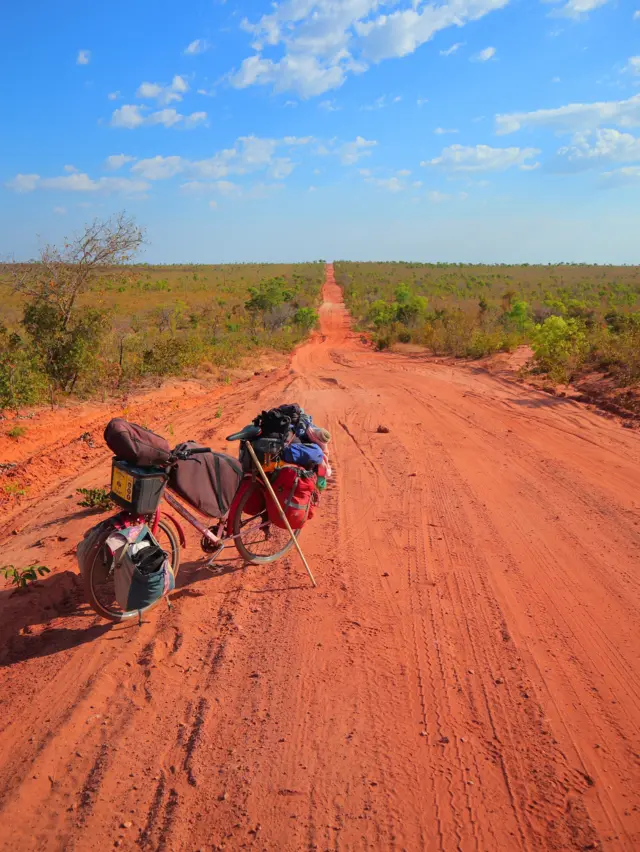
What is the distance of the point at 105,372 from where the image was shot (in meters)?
12.5

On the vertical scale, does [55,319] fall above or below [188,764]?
above

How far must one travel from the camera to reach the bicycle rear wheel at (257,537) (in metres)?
4.41

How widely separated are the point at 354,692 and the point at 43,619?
7.21ft

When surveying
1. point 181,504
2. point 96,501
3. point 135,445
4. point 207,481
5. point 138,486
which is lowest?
point 96,501

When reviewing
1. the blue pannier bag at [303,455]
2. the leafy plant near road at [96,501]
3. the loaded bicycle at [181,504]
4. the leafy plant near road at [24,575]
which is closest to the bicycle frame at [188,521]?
the loaded bicycle at [181,504]

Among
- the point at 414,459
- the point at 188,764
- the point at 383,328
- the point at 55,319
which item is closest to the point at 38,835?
the point at 188,764

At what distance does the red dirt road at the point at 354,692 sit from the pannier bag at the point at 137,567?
30 cm

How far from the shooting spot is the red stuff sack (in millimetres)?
4441

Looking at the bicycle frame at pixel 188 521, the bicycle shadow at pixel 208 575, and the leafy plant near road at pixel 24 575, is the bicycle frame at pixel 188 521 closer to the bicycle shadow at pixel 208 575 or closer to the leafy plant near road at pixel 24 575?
the bicycle shadow at pixel 208 575

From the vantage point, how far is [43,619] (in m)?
3.81

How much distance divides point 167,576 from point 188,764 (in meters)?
1.27

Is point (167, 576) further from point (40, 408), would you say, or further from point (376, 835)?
point (40, 408)

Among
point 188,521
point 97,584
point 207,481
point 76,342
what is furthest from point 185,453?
point 76,342

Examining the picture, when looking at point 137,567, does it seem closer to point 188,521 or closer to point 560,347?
point 188,521
